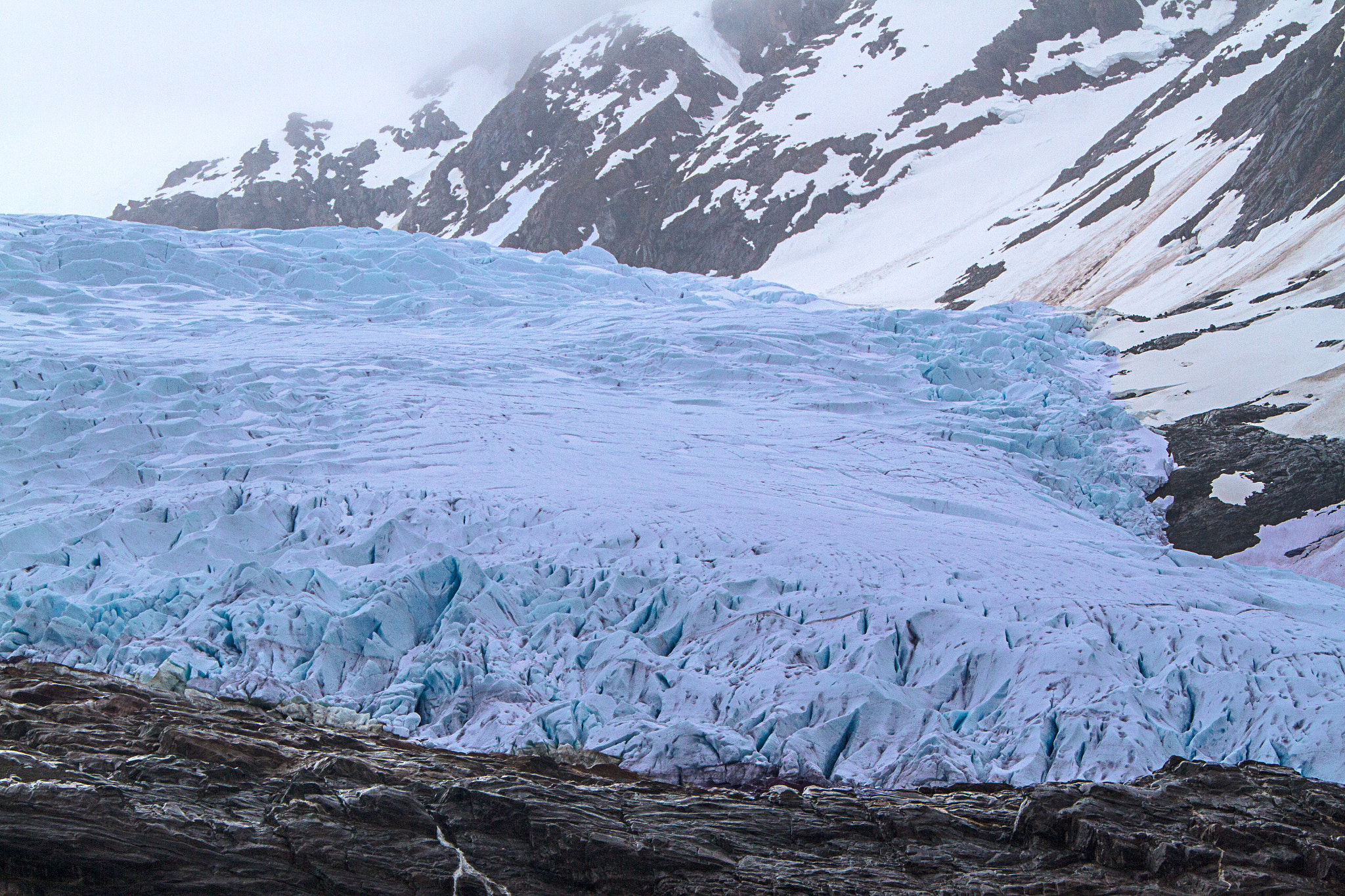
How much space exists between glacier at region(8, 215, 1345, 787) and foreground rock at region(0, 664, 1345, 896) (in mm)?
613

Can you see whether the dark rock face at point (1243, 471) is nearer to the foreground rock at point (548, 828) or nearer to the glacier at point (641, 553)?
the glacier at point (641, 553)

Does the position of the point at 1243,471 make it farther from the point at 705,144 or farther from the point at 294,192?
the point at 294,192

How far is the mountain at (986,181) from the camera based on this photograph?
45.1ft

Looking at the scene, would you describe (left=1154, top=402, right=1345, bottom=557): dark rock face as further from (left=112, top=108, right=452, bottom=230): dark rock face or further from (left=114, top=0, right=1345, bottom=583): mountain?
(left=112, top=108, right=452, bottom=230): dark rock face

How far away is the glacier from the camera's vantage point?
6977 millimetres

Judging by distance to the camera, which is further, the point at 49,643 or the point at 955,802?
the point at 49,643

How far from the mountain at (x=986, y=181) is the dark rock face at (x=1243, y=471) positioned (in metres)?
Result: 0.04

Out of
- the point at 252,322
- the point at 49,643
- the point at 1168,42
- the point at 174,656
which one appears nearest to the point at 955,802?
the point at 174,656

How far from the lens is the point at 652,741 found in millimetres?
6645

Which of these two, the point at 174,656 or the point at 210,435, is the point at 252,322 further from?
the point at 174,656

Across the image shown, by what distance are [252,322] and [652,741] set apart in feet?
34.1


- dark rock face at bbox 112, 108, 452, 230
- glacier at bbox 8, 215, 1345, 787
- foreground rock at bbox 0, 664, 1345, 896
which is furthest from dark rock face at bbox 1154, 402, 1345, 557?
dark rock face at bbox 112, 108, 452, 230

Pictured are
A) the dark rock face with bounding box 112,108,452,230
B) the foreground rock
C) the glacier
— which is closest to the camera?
the foreground rock

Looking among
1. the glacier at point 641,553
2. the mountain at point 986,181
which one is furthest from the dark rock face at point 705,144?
the glacier at point 641,553
